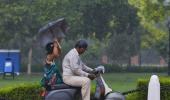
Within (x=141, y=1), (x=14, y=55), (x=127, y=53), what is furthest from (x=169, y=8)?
(x=127, y=53)

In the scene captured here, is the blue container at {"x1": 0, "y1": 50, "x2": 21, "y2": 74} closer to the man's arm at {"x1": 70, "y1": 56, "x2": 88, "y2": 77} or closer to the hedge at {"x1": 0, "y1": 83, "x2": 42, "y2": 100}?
the hedge at {"x1": 0, "y1": 83, "x2": 42, "y2": 100}

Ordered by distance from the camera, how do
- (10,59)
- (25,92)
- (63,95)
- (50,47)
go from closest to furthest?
1. (63,95)
2. (50,47)
3. (25,92)
4. (10,59)

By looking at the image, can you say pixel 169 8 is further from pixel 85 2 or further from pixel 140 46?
pixel 140 46

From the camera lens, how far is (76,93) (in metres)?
9.42

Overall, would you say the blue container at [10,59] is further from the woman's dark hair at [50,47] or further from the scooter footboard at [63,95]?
the scooter footboard at [63,95]

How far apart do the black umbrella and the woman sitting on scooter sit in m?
0.10

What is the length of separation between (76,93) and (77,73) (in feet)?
1.14

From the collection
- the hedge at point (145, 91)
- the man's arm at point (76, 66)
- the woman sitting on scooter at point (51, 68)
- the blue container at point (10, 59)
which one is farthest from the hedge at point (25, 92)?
the blue container at point (10, 59)

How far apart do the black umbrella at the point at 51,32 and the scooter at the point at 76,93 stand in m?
0.83

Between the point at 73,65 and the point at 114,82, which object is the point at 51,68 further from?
the point at 114,82

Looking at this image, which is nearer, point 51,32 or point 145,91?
point 51,32

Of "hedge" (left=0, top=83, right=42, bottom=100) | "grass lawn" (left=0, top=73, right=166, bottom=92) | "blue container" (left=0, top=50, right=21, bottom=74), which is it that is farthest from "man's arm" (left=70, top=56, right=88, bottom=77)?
"blue container" (left=0, top=50, right=21, bottom=74)

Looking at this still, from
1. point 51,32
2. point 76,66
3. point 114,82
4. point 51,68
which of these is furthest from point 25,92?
point 114,82

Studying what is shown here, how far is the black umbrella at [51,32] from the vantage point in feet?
31.0
